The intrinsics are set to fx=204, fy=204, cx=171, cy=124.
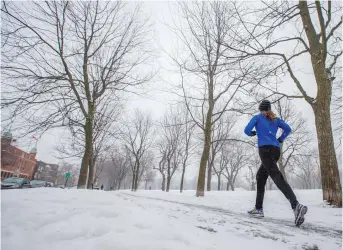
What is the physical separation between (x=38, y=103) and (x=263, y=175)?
31.1 ft

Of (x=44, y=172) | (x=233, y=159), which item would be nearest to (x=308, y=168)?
(x=233, y=159)

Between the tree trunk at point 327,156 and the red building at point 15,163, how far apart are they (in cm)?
5236

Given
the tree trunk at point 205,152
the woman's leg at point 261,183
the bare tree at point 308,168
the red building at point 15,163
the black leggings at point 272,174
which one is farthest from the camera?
Result: the red building at point 15,163

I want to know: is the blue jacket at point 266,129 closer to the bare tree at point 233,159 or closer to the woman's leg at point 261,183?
the woman's leg at point 261,183

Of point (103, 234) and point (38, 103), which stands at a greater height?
point (38, 103)

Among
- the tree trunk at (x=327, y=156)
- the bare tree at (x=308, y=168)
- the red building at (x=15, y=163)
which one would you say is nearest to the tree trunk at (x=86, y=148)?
the tree trunk at (x=327, y=156)

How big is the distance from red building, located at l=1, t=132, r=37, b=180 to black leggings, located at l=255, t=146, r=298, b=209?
170 ft

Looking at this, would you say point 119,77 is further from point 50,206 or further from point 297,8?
point 50,206

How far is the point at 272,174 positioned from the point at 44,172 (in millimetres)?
92368

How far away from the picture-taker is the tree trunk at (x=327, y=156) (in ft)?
16.7

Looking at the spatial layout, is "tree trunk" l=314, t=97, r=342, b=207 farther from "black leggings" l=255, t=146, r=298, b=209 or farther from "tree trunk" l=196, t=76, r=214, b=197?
"tree trunk" l=196, t=76, r=214, b=197

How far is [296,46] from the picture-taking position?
23.1 feet

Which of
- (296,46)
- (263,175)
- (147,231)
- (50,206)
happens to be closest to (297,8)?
(296,46)

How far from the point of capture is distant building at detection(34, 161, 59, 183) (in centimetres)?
7338
